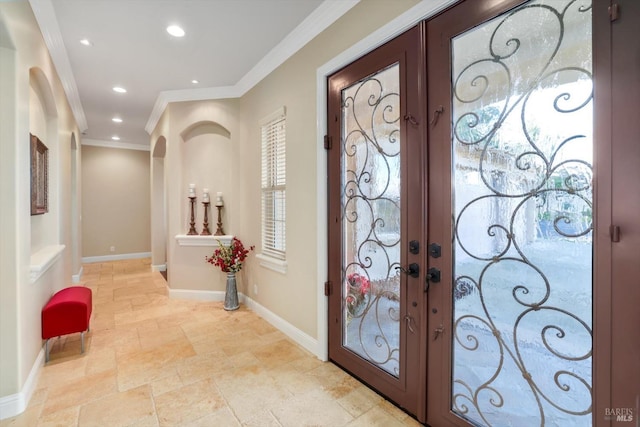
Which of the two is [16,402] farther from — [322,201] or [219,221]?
[219,221]

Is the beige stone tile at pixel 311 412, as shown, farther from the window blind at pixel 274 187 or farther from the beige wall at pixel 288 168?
the window blind at pixel 274 187

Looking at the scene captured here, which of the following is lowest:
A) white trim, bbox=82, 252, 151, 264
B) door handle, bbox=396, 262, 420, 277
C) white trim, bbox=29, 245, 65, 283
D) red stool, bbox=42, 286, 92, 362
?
white trim, bbox=82, 252, 151, 264

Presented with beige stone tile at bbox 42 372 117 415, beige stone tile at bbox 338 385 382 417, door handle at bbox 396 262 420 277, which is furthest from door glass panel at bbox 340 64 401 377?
beige stone tile at bbox 42 372 117 415

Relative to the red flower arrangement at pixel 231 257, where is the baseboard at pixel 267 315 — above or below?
below

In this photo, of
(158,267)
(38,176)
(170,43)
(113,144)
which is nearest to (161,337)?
(38,176)

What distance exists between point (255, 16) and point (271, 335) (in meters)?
3.08

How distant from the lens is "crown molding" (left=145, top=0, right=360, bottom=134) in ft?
7.86

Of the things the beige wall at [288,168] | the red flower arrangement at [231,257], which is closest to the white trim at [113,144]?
the beige wall at [288,168]

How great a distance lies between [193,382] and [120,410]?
0.47 meters

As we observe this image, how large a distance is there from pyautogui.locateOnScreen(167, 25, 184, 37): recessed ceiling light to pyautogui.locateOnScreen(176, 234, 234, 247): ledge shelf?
8.31ft

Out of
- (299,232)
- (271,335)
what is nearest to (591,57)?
(299,232)

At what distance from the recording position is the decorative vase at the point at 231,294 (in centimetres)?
386

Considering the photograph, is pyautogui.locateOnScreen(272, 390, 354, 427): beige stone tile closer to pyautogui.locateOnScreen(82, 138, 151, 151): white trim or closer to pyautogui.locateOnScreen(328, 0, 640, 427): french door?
pyautogui.locateOnScreen(328, 0, 640, 427): french door

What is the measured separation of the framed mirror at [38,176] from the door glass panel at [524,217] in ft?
11.0
